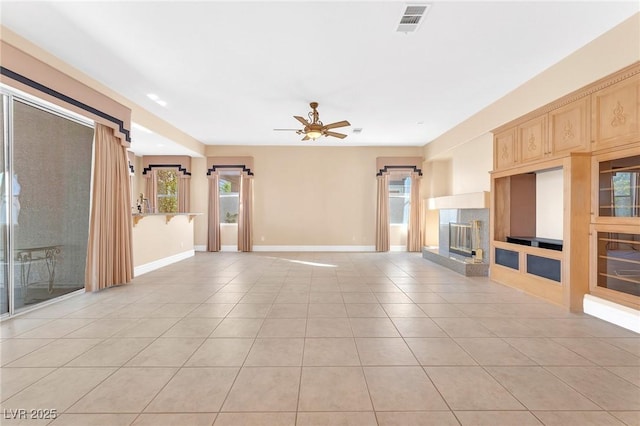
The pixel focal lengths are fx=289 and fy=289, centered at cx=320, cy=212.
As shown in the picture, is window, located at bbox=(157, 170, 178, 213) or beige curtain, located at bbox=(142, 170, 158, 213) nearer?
beige curtain, located at bbox=(142, 170, 158, 213)

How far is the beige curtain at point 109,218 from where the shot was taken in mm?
4281

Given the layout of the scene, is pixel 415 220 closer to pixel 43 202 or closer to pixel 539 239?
pixel 539 239

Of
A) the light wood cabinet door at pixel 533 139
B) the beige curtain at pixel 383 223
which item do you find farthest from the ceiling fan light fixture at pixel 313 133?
the beige curtain at pixel 383 223

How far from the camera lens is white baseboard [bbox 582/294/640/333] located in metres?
2.94

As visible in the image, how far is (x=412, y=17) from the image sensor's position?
9.53ft

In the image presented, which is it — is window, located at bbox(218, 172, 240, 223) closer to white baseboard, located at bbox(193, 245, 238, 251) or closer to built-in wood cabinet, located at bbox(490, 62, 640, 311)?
white baseboard, located at bbox(193, 245, 238, 251)

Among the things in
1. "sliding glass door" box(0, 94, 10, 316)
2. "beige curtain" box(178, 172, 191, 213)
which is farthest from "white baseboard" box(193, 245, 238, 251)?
"sliding glass door" box(0, 94, 10, 316)

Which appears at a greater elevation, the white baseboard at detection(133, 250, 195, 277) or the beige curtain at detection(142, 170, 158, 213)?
the beige curtain at detection(142, 170, 158, 213)

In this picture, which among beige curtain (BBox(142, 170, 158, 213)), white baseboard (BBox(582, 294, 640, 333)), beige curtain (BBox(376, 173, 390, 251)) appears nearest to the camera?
white baseboard (BBox(582, 294, 640, 333))

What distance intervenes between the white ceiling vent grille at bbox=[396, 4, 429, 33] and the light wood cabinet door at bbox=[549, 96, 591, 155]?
2315 millimetres

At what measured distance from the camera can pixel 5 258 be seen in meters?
3.21

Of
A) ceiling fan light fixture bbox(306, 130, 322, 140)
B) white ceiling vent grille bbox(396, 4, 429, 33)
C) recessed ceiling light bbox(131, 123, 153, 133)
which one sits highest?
white ceiling vent grille bbox(396, 4, 429, 33)

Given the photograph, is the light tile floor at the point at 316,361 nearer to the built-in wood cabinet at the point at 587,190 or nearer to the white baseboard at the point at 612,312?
the white baseboard at the point at 612,312

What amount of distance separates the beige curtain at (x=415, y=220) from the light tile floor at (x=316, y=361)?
14.7 feet
